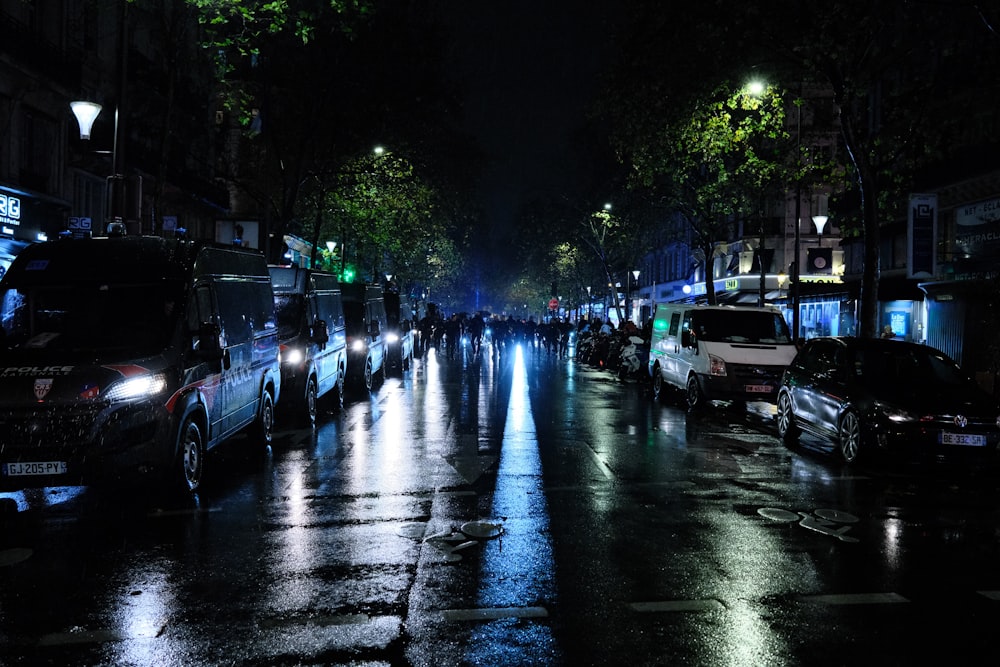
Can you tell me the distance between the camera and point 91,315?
869 centimetres

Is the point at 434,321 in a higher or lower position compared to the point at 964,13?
lower

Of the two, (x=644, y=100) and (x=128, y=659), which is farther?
(x=644, y=100)

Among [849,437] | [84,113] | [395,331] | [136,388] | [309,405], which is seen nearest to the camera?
[136,388]

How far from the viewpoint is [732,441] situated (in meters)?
13.5

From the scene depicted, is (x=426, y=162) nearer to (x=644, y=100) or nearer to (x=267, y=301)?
(x=644, y=100)

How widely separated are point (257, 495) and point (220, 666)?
4.63 metres

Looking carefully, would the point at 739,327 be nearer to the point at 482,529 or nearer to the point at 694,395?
the point at 694,395

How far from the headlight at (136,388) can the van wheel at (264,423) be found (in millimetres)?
3606

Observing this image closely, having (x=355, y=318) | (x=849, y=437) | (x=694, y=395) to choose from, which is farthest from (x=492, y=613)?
(x=355, y=318)

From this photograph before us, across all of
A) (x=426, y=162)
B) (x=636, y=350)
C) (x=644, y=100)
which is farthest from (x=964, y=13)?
(x=426, y=162)

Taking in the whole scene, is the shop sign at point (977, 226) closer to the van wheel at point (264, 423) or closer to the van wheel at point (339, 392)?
the van wheel at point (339, 392)

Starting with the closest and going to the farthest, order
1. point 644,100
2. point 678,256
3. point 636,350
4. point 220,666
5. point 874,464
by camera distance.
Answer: point 220,666 < point 874,464 < point 644,100 < point 636,350 < point 678,256

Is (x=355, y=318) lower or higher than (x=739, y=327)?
higher

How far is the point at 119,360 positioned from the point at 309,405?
675 cm
